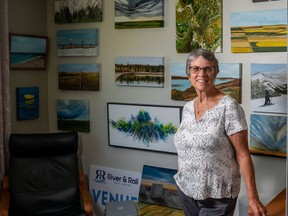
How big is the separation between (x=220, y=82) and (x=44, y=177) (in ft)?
4.93

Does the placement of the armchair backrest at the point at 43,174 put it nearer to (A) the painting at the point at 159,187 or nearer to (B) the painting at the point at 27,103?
(B) the painting at the point at 27,103

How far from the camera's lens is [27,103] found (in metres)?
3.37

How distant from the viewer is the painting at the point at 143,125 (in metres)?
2.95

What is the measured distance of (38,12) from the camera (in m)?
3.46

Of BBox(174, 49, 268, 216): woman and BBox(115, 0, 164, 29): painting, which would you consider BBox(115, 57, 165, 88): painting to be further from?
BBox(174, 49, 268, 216): woman

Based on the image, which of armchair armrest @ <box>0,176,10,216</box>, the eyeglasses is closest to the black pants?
the eyeglasses

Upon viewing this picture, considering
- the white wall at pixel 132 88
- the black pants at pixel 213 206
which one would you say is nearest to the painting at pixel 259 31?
the white wall at pixel 132 88

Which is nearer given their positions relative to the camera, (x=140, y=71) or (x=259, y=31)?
(x=259, y=31)

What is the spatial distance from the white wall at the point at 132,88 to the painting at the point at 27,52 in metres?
0.10

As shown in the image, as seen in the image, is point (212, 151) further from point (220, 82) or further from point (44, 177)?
point (44, 177)

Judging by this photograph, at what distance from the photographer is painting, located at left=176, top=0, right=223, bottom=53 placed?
2.67 meters

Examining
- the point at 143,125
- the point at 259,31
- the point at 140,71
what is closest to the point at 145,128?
the point at 143,125

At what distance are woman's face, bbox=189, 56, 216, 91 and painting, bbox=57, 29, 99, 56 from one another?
4.24ft

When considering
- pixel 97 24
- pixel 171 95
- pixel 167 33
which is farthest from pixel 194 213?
pixel 97 24
